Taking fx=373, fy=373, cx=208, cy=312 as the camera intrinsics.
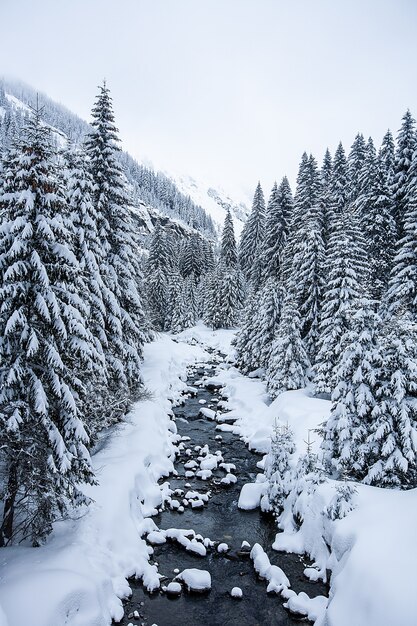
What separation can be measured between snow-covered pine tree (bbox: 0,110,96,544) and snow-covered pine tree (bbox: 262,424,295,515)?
8.05 meters

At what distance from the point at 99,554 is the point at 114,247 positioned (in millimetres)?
12530

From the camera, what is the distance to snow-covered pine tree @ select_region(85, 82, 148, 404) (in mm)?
16766

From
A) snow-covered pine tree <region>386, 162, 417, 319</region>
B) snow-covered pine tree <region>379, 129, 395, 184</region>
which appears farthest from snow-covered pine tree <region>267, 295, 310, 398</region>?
snow-covered pine tree <region>379, 129, 395, 184</region>

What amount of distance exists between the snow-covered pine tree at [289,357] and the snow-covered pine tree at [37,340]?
17.5m

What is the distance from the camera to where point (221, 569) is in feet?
38.7

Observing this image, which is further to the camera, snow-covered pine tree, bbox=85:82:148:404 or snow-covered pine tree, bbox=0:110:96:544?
snow-covered pine tree, bbox=85:82:148:404

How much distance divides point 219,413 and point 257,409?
262cm

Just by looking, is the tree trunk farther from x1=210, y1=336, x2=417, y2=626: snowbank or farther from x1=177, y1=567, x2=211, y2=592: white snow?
x1=210, y1=336, x2=417, y2=626: snowbank

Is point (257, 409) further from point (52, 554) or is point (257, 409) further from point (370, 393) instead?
point (52, 554)

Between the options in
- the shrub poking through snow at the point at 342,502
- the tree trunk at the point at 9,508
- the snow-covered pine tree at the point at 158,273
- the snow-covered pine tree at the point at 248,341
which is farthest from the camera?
the snow-covered pine tree at the point at 158,273

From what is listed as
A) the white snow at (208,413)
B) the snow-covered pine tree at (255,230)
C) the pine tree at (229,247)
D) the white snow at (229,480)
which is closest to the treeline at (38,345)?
the white snow at (229,480)

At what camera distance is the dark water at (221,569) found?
32.9ft

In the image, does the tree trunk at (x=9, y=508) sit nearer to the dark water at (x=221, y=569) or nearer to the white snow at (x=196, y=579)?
the dark water at (x=221, y=569)

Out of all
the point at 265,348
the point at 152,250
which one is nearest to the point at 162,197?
the point at 152,250
